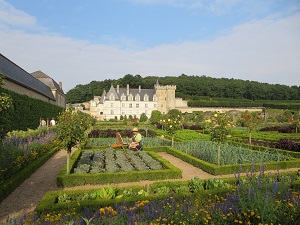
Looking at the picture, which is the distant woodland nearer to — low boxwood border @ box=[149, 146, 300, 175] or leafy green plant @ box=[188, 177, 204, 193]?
low boxwood border @ box=[149, 146, 300, 175]

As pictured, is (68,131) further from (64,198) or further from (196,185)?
(196,185)

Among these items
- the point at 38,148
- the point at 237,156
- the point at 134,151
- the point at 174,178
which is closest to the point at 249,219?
the point at 174,178

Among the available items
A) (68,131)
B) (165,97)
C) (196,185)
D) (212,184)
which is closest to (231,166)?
(212,184)

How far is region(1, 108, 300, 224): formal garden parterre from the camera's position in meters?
3.38

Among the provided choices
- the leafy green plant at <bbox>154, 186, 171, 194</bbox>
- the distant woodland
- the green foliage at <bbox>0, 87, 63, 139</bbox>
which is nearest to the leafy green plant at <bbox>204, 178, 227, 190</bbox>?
→ the leafy green plant at <bbox>154, 186, 171, 194</bbox>

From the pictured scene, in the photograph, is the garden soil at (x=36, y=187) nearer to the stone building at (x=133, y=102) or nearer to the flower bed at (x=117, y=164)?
the flower bed at (x=117, y=164)

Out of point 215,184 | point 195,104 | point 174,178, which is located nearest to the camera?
point 215,184

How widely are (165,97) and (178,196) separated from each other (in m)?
52.0

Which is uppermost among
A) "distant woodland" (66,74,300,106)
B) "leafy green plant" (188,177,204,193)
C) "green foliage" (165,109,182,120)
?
"distant woodland" (66,74,300,106)

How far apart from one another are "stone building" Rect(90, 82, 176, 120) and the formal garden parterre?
143 ft

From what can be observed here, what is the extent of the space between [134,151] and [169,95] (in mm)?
45188

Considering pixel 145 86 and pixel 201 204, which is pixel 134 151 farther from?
pixel 145 86

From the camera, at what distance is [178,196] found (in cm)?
505

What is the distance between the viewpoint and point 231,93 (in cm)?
8244
